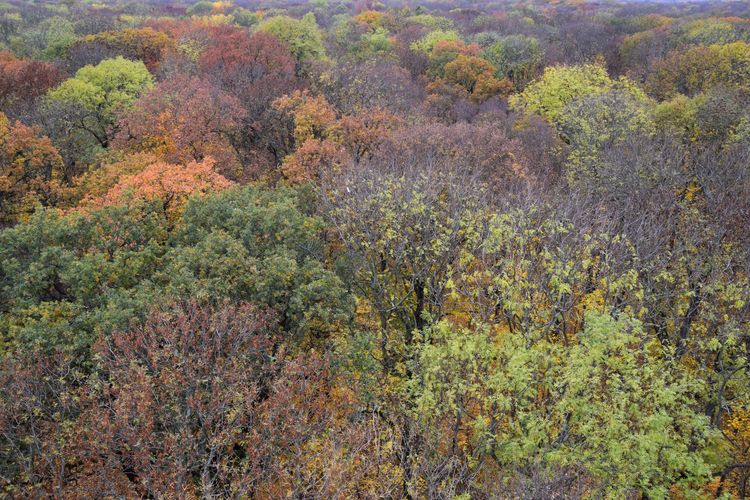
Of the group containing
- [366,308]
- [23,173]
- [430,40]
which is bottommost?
[366,308]

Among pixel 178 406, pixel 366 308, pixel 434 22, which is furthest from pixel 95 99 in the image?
pixel 434 22

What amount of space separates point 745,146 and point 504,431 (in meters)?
28.5

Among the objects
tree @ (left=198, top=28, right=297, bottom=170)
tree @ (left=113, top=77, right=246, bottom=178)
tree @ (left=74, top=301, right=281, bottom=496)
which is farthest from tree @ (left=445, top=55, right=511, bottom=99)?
tree @ (left=74, top=301, right=281, bottom=496)

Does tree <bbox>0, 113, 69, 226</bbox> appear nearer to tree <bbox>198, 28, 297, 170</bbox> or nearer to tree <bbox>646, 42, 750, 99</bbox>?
tree <bbox>198, 28, 297, 170</bbox>

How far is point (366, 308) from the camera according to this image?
29484 millimetres

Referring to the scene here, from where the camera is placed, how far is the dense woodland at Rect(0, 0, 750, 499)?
17094 mm

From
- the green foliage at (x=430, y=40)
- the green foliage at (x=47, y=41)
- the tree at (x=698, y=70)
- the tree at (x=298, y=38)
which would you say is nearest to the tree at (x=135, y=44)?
the green foliage at (x=47, y=41)

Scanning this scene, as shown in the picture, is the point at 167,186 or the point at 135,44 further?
the point at 135,44

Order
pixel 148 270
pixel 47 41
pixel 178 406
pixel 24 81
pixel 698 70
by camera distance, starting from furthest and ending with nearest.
→ pixel 47 41 < pixel 698 70 < pixel 24 81 < pixel 148 270 < pixel 178 406

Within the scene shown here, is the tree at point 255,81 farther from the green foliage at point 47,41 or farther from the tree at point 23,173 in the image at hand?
the green foliage at point 47,41

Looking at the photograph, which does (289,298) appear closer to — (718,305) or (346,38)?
(718,305)

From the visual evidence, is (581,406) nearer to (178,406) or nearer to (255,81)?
(178,406)

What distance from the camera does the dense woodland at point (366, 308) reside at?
17094 mm

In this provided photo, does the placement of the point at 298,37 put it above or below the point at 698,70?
above
